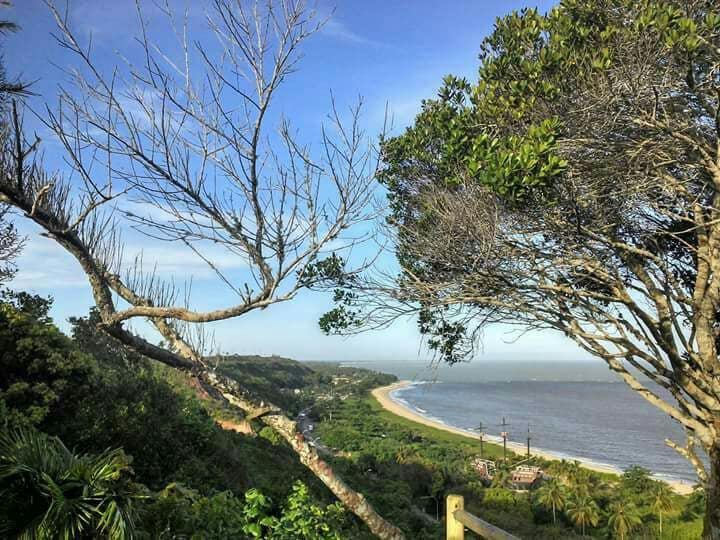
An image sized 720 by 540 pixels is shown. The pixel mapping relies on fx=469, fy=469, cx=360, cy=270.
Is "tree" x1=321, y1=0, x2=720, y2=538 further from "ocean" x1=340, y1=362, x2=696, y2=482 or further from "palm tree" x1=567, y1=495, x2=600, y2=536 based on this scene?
"palm tree" x1=567, y1=495, x2=600, y2=536

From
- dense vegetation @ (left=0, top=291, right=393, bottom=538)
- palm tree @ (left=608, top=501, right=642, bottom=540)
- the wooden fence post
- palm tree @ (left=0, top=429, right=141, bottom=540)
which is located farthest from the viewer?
palm tree @ (left=608, top=501, right=642, bottom=540)

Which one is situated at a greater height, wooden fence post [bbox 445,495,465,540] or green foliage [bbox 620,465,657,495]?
wooden fence post [bbox 445,495,465,540]

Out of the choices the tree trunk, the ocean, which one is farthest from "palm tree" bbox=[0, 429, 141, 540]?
the ocean

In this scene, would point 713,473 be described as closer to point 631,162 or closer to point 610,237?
point 610,237

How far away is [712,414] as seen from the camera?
4512mm

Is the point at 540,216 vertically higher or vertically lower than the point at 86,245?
higher

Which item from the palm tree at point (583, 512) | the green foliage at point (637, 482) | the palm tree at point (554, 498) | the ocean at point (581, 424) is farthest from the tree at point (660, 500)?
the ocean at point (581, 424)

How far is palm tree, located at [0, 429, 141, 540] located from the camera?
301cm

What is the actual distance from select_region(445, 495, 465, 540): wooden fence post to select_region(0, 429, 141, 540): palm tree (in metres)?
2.20

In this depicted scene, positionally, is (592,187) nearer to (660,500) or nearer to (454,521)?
(454,521)

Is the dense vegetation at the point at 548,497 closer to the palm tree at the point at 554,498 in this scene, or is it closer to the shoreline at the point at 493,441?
the palm tree at the point at 554,498

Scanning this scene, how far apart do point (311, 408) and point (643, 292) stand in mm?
65295

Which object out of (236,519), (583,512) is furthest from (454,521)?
(583,512)

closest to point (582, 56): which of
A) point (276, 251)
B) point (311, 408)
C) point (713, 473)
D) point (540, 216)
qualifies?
point (540, 216)
